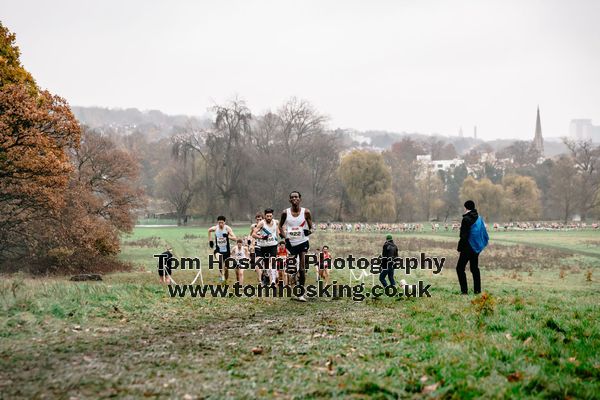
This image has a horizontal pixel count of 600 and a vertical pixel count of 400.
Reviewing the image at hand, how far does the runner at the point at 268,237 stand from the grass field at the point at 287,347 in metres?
2.47

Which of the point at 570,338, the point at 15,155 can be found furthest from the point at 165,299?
the point at 15,155

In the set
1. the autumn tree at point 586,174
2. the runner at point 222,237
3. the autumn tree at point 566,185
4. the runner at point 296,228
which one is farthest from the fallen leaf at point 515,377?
the autumn tree at point 566,185

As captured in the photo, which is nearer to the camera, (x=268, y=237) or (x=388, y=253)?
(x=268, y=237)

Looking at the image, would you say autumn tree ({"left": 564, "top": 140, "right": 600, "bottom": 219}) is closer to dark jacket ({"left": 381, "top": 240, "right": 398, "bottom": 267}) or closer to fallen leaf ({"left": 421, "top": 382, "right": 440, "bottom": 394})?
dark jacket ({"left": 381, "top": 240, "right": 398, "bottom": 267})

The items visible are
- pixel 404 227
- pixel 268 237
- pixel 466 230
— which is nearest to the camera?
pixel 466 230

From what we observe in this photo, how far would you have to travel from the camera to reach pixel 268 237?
14.3 metres

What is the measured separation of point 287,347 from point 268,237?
24.0 ft

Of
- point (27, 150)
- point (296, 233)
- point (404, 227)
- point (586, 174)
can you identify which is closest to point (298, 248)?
point (296, 233)

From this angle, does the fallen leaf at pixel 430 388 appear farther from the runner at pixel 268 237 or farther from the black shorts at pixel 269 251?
the black shorts at pixel 269 251

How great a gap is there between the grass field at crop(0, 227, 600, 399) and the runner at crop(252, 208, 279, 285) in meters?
2.47

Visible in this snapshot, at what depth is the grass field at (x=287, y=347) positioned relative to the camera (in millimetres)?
5184

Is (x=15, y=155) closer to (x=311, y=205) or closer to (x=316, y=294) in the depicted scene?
(x=316, y=294)

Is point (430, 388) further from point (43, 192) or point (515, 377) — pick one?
point (43, 192)

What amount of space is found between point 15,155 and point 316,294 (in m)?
16.8
